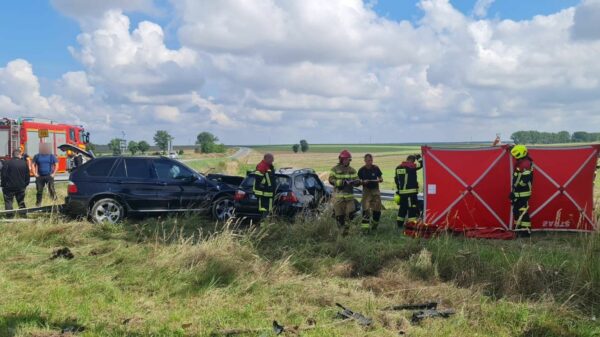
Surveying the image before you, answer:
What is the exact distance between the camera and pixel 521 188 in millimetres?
9055

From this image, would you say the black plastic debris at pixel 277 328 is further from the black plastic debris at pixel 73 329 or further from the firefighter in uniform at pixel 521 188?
the firefighter in uniform at pixel 521 188

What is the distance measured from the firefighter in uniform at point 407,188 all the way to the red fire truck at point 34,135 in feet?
55.2

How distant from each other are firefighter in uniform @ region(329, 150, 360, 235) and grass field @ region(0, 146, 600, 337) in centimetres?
157

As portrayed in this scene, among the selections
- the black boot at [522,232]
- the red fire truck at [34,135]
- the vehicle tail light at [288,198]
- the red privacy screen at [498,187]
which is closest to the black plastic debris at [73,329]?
the vehicle tail light at [288,198]

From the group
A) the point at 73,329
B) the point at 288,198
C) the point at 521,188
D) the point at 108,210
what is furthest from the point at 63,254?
the point at 521,188

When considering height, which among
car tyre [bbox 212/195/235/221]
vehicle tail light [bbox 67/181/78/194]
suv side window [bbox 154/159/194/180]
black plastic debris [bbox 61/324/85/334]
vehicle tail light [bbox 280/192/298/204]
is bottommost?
black plastic debris [bbox 61/324/85/334]

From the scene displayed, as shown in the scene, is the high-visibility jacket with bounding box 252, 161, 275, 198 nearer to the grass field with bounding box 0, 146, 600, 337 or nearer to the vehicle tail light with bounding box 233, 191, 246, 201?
the vehicle tail light with bounding box 233, 191, 246, 201

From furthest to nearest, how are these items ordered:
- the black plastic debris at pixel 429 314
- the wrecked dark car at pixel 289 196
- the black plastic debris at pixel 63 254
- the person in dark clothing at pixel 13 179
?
the person in dark clothing at pixel 13 179, the wrecked dark car at pixel 289 196, the black plastic debris at pixel 63 254, the black plastic debris at pixel 429 314

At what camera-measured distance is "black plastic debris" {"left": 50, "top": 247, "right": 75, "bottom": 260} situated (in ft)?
22.8

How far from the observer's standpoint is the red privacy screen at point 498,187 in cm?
939

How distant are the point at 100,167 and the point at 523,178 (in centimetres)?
843

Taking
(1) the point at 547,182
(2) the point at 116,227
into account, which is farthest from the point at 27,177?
(1) the point at 547,182

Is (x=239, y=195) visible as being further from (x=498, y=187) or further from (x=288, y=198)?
(x=498, y=187)

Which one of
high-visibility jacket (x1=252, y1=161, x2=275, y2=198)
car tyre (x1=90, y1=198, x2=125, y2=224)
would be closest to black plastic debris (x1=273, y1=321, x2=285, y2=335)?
high-visibility jacket (x1=252, y1=161, x2=275, y2=198)
